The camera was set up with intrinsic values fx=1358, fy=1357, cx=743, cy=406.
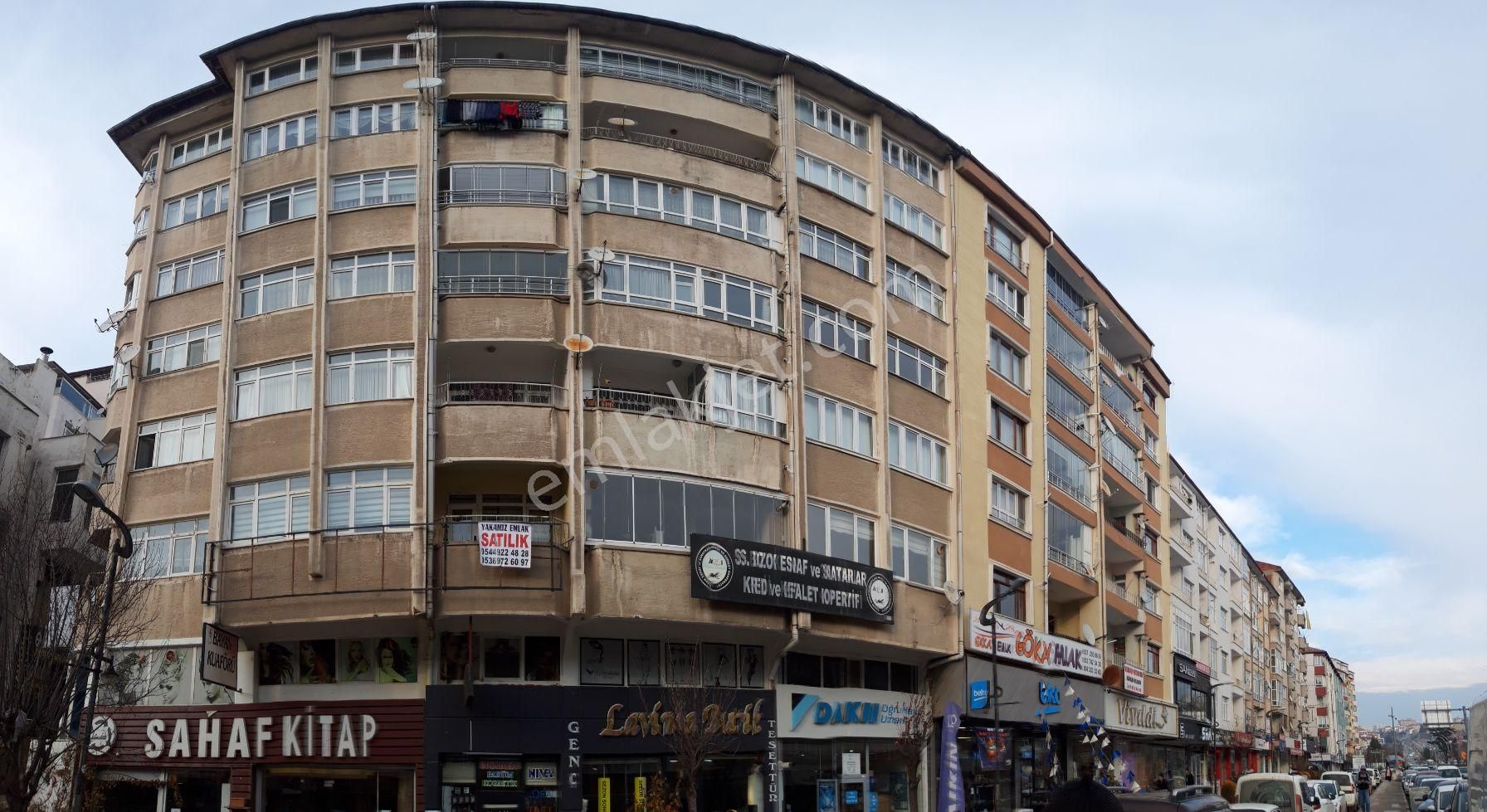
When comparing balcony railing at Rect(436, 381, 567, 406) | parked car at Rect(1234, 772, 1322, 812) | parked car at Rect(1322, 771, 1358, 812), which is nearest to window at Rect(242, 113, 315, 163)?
balcony railing at Rect(436, 381, 567, 406)

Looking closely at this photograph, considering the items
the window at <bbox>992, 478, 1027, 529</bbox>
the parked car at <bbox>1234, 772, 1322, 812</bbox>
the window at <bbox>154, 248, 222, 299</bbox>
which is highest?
the window at <bbox>154, 248, 222, 299</bbox>

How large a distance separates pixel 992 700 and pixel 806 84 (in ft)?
63.6

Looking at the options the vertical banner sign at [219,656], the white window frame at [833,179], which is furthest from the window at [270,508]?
the white window frame at [833,179]

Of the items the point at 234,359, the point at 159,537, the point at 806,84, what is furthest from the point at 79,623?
the point at 806,84

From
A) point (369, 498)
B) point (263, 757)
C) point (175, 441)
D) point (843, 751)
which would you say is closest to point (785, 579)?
point (843, 751)

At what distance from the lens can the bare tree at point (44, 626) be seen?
2680 cm

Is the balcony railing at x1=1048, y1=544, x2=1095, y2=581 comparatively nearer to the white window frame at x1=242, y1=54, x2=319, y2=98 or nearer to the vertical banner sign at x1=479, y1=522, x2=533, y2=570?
the vertical banner sign at x1=479, y1=522, x2=533, y2=570

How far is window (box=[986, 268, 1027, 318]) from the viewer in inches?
1865

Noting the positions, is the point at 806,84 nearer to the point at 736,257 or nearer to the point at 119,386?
the point at 736,257

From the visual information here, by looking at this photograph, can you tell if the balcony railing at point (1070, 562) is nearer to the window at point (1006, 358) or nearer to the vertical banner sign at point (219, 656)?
the window at point (1006, 358)

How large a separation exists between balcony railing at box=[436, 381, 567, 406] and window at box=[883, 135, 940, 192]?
47.7 ft

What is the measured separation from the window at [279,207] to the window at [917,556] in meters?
17.8

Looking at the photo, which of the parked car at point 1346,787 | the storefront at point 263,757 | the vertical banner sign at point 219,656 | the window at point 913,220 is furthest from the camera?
the parked car at point 1346,787

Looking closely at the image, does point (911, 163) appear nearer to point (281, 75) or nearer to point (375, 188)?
point (375, 188)
